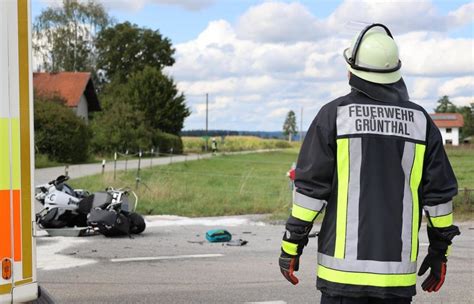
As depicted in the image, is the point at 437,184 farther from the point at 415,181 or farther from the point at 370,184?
the point at 370,184

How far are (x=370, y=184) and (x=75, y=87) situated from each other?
5097 centimetres

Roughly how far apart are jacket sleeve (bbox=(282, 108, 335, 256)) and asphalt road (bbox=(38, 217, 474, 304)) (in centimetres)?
303

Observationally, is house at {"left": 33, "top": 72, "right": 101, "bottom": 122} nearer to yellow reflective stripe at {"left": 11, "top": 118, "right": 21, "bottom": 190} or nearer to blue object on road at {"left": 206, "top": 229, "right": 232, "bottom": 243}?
blue object on road at {"left": 206, "top": 229, "right": 232, "bottom": 243}

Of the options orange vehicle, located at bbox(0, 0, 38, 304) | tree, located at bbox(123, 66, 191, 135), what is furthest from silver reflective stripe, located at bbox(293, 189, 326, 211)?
tree, located at bbox(123, 66, 191, 135)

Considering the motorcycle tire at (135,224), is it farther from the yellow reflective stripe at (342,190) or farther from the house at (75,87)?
the house at (75,87)

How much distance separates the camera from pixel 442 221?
3.49 metres

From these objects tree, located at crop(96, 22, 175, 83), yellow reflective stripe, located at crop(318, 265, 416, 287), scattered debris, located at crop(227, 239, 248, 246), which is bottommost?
scattered debris, located at crop(227, 239, 248, 246)

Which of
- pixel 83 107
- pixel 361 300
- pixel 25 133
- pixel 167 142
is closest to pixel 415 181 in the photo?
pixel 361 300

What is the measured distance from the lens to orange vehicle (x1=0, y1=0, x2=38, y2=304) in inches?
130

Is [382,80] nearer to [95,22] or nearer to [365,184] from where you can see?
[365,184]

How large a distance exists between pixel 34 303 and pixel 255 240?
→ 22.1 ft

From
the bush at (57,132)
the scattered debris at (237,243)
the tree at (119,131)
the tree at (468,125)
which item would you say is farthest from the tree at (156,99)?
the scattered debris at (237,243)

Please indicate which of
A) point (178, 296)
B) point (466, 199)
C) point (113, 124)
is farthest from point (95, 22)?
point (178, 296)

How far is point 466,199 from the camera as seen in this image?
508 inches
